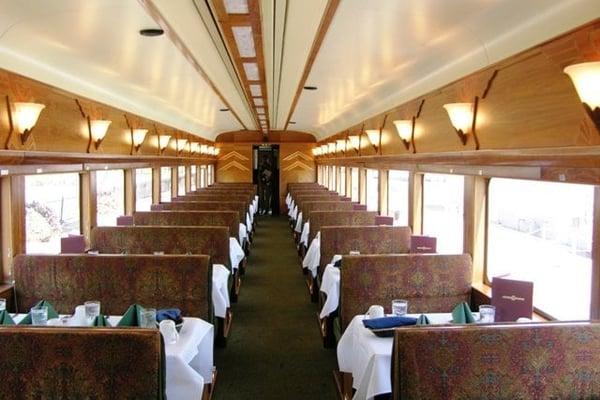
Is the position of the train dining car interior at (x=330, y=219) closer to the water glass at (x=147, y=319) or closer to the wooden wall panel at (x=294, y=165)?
the water glass at (x=147, y=319)

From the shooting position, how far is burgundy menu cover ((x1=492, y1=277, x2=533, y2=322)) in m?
2.91

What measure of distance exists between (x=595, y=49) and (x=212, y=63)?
330 centimetres

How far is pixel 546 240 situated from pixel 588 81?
156 cm

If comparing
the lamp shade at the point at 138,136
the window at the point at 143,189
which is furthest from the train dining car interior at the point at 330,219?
the window at the point at 143,189

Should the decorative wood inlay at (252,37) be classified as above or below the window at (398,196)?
above

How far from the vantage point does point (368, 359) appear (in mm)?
2678

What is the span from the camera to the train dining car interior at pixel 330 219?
7.09 feet

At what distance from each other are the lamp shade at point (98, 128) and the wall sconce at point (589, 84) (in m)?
4.49

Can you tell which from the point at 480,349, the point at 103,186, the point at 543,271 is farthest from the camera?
the point at 103,186

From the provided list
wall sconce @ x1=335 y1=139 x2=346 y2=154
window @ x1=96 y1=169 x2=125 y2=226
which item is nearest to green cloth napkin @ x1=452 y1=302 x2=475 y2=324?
window @ x1=96 y1=169 x2=125 y2=226

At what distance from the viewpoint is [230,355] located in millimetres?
4414

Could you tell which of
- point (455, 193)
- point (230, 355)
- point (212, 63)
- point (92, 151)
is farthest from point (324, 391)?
point (92, 151)

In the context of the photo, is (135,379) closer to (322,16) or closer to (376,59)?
(322,16)

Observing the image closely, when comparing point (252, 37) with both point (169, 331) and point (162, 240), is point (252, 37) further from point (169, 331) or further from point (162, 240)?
point (162, 240)
